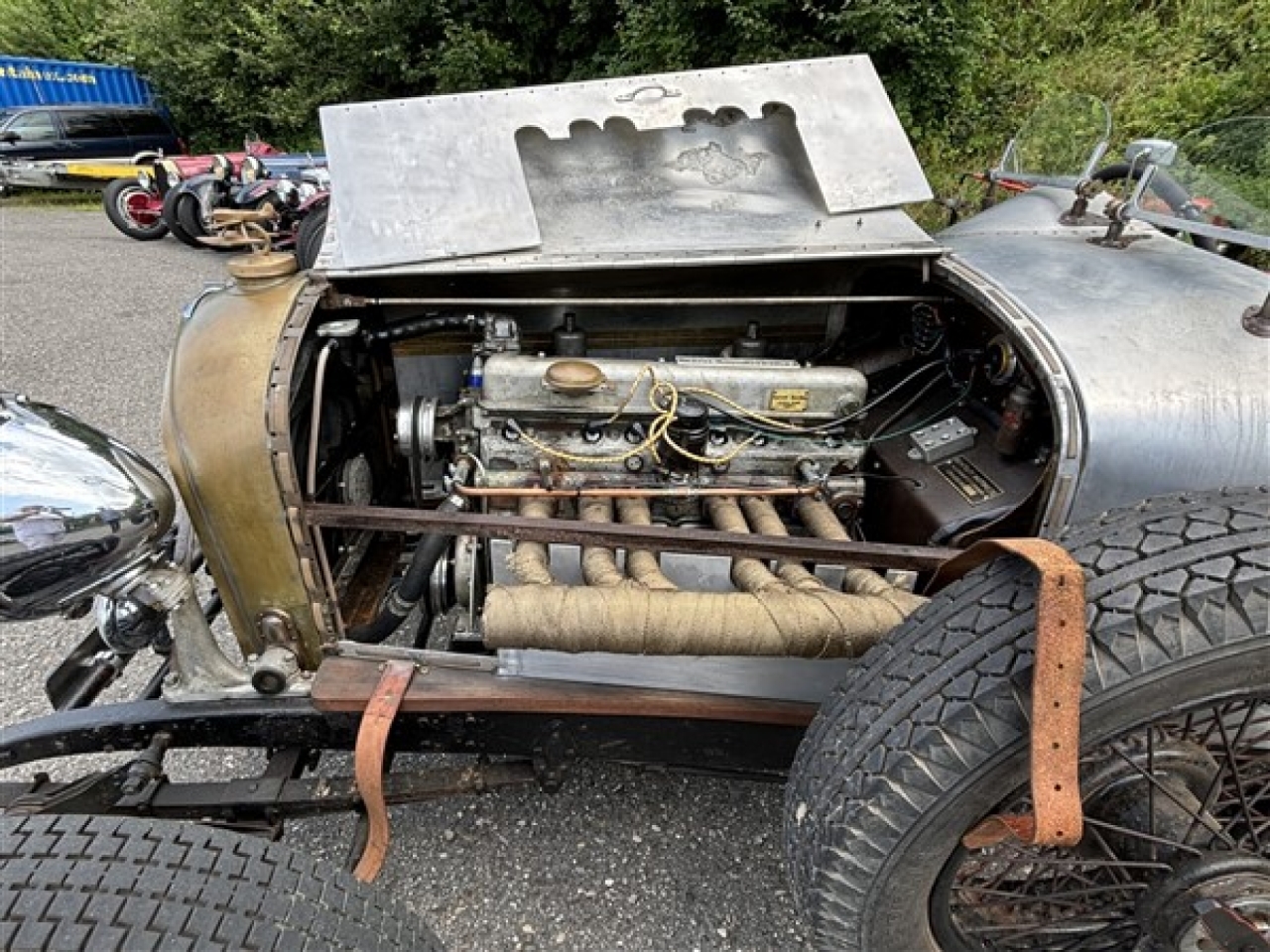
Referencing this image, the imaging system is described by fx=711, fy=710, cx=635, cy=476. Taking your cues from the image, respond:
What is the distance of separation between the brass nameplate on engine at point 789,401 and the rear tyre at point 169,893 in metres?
1.44

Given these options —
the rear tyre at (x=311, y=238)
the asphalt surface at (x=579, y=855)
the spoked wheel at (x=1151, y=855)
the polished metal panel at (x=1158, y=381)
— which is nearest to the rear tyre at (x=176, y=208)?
the rear tyre at (x=311, y=238)

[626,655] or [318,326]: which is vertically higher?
[318,326]

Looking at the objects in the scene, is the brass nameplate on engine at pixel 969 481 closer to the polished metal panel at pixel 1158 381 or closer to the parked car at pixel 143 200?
the polished metal panel at pixel 1158 381

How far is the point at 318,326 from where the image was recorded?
1.78 meters

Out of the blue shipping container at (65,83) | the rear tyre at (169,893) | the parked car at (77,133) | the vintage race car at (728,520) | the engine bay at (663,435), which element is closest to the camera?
the rear tyre at (169,893)

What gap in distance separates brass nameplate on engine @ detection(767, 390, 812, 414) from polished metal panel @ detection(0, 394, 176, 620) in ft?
4.75

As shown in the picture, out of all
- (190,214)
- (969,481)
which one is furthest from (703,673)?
(190,214)

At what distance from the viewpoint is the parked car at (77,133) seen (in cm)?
1232

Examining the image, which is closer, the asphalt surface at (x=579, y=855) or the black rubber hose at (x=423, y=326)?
the asphalt surface at (x=579, y=855)

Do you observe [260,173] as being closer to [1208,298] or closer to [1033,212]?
[1033,212]

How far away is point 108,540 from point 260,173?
7.96m

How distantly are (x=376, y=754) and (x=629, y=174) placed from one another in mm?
1630

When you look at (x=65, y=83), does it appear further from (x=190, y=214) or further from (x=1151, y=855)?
(x=1151, y=855)

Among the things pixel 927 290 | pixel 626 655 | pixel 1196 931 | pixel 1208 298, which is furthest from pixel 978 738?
pixel 927 290
